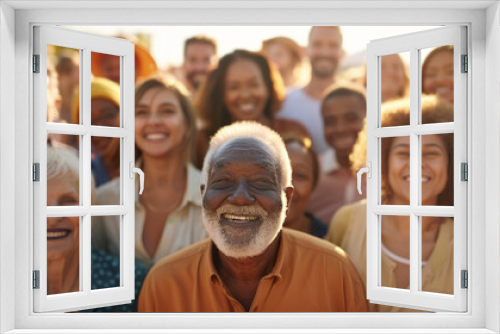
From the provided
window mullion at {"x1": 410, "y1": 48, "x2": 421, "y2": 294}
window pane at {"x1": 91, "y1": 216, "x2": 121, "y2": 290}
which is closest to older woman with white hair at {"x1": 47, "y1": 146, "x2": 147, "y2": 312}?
window pane at {"x1": 91, "y1": 216, "x2": 121, "y2": 290}

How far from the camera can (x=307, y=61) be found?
17.1ft

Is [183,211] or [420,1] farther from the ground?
[420,1]

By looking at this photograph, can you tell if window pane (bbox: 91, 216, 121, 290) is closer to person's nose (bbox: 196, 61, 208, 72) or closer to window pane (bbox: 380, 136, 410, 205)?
person's nose (bbox: 196, 61, 208, 72)

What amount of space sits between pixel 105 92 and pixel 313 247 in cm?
219

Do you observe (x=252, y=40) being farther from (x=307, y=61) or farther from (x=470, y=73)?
(x=470, y=73)

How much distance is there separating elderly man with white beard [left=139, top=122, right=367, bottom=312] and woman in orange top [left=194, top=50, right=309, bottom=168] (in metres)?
0.19

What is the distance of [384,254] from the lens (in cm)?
486

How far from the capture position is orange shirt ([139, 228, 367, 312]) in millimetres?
4871

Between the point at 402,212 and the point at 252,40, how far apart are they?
6.93ft

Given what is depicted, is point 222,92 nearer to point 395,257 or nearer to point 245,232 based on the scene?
point 245,232

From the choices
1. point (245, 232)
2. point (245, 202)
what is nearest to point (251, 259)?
point (245, 232)

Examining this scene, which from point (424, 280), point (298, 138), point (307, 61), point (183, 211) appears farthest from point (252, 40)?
point (424, 280)

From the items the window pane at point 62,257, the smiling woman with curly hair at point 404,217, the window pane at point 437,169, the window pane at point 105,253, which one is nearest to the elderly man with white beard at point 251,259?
the smiling woman with curly hair at point 404,217

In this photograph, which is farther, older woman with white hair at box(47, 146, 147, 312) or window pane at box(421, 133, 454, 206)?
older woman with white hair at box(47, 146, 147, 312)
